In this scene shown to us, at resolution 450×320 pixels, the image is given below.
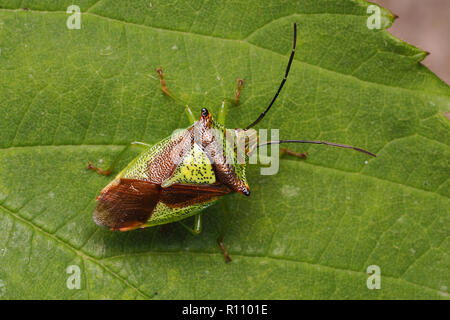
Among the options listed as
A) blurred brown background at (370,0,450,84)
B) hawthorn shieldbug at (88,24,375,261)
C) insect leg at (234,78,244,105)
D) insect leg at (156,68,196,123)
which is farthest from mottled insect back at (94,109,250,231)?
blurred brown background at (370,0,450,84)

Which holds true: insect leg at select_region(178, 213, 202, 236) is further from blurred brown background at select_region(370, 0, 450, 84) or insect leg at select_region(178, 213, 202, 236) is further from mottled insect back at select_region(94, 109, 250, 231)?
blurred brown background at select_region(370, 0, 450, 84)

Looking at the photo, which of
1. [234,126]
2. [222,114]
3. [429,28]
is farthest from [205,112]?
[429,28]

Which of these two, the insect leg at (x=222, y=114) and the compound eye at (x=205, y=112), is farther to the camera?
the insect leg at (x=222, y=114)

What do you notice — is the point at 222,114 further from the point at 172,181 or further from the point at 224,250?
the point at 224,250

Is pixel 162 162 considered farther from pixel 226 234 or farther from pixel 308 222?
pixel 308 222

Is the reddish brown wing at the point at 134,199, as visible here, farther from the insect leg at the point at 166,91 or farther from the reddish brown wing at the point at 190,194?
the insect leg at the point at 166,91

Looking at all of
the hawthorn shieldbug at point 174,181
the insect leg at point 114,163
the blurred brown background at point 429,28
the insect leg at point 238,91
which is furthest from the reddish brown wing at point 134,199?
the blurred brown background at point 429,28
